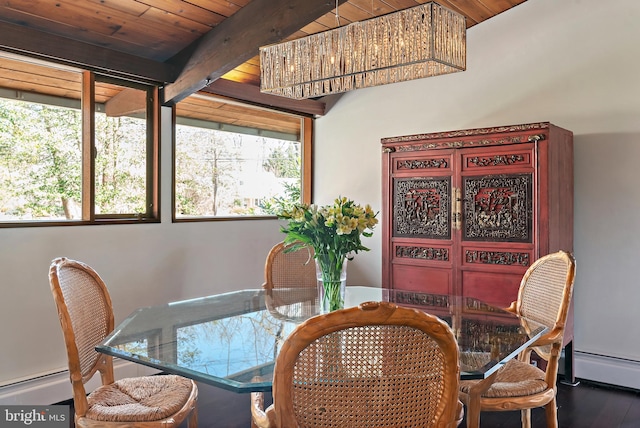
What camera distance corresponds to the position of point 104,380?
87.8 inches

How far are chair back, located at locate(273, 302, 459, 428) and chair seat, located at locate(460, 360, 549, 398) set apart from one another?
83cm

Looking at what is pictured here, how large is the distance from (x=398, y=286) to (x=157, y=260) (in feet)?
5.68

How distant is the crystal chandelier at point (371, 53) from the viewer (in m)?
2.20

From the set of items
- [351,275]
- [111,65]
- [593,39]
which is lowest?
[351,275]

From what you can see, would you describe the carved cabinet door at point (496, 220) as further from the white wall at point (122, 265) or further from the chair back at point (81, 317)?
the chair back at point (81, 317)

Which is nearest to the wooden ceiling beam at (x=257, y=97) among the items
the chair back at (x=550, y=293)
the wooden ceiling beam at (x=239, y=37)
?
the wooden ceiling beam at (x=239, y=37)

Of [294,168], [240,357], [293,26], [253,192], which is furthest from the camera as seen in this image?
[294,168]

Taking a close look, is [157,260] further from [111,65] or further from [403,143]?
[403,143]

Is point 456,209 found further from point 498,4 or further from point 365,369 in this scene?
point 365,369

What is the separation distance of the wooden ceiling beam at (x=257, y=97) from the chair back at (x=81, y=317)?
2017 millimetres

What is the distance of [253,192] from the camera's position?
445 centimetres

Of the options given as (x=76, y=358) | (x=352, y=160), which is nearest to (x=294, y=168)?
(x=352, y=160)

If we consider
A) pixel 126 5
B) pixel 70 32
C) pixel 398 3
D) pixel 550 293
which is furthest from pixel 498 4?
pixel 70 32

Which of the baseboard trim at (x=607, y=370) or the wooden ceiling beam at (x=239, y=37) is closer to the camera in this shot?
the wooden ceiling beam at (x=239, y=37)
